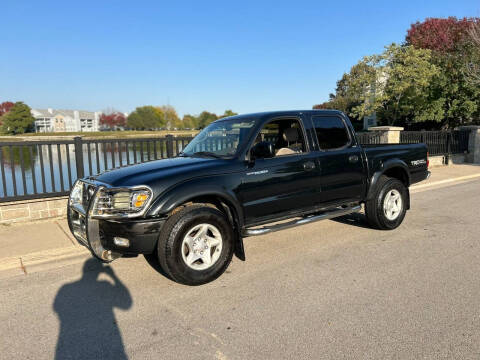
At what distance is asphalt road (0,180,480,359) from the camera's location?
2785 mm

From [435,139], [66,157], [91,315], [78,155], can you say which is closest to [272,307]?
[91,315]

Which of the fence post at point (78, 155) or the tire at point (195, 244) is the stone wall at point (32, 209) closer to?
the fence post at point (78, 155)

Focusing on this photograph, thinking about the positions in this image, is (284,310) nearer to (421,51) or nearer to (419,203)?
(419,203)

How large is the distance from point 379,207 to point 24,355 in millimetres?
4858

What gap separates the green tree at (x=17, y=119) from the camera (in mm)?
120762

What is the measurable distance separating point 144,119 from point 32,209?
15212cm

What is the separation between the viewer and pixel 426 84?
1941cm

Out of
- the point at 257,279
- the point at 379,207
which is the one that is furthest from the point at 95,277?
the point at 379,207

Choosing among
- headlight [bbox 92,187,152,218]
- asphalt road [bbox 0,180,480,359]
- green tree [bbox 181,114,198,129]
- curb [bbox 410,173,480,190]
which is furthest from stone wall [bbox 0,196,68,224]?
green tree [bbox 181,114,198,129]

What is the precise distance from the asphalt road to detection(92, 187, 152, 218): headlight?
0.86 meters

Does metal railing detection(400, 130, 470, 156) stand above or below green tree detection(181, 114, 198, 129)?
below

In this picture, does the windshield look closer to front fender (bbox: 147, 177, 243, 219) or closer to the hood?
the hood

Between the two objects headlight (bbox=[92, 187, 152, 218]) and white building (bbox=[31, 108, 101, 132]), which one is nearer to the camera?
headlight (bbox=[92, 187, 152, 218])

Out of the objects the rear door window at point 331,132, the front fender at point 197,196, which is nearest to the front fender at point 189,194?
the front fender at point 197,196
